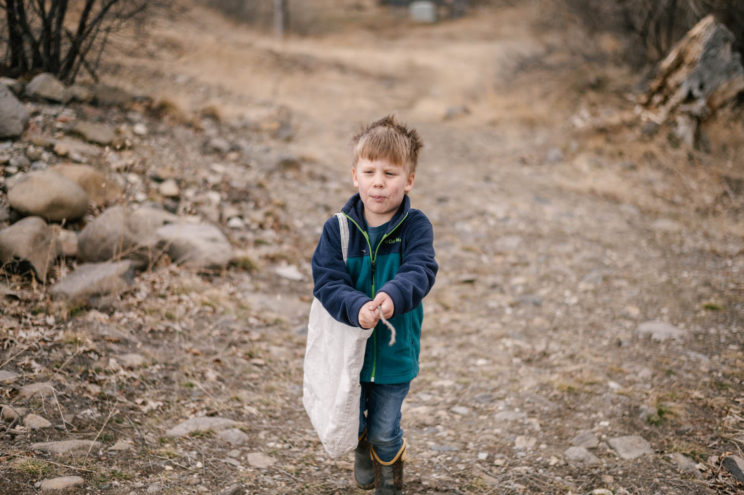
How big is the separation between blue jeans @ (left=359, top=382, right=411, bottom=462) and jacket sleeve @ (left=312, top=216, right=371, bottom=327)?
1.44 ft

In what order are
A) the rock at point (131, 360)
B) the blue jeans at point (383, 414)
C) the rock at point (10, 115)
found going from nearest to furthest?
the blue jeans at point (383, 414)
the rock at point (131, 360)
the rock at point (10, 115)

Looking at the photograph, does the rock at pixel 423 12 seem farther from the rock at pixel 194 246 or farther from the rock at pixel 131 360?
the rock at pixel 131 360

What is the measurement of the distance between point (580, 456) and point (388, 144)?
82.9 inches

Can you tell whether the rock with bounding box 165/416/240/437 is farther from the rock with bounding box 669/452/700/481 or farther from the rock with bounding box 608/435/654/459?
the rock with bounding box 669/452/700/481

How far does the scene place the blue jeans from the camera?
239cm

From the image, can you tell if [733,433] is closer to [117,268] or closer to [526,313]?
[526,313]

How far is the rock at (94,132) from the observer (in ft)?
19.5

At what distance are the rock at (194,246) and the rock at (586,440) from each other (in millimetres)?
3278

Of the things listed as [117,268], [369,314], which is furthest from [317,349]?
[117,268]

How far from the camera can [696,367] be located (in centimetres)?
385

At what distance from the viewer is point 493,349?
4.39 metres

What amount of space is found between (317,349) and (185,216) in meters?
3.58

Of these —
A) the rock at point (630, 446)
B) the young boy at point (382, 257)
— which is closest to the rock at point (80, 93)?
the young boy at point (382, 257)

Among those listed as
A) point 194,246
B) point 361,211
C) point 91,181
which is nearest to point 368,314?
point 361,211
